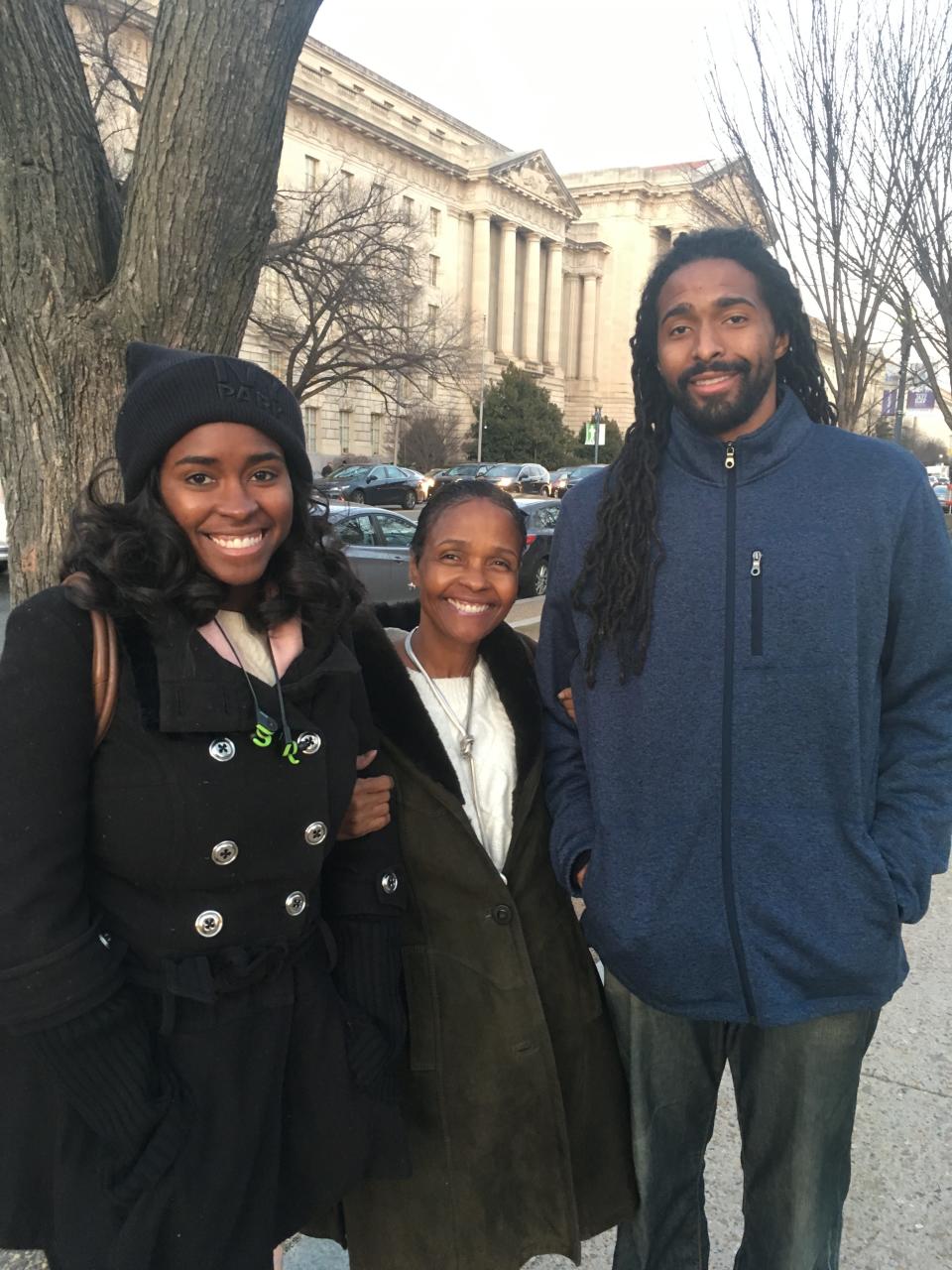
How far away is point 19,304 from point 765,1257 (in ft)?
9.12

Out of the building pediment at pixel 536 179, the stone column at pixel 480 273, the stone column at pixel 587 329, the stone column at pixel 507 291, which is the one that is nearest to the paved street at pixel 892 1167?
the stone column at pixel 480 273

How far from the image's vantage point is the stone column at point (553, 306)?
6512 cm

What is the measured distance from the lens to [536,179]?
61.2 meters

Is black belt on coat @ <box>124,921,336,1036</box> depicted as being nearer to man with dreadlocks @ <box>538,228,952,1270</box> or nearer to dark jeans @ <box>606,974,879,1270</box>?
man with dreadlocks @ <box>538,228,952,1270</box>

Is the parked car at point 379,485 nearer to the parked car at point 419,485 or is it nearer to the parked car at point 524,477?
the parked car at point 419,485

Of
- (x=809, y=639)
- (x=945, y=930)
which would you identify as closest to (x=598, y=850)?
(x=809, y=639)

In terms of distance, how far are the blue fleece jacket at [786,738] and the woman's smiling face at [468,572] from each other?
1.22 feet

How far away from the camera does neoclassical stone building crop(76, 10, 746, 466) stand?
4616 centimetres

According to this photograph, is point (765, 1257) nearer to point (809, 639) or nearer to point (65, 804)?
point (809, 639)

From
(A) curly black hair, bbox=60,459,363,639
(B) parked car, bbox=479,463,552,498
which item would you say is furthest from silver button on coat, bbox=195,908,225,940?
(B) parked car, bbox=479,463,552,498

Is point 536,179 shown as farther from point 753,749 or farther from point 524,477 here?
point 753,749

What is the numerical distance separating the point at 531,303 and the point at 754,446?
6593cm

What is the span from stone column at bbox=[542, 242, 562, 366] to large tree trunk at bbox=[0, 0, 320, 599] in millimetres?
66692

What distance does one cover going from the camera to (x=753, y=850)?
179cm
